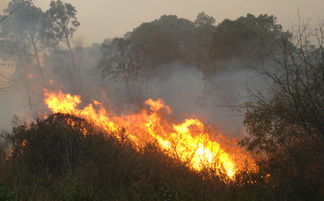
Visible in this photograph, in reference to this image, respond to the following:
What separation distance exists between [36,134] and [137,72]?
2662 cm

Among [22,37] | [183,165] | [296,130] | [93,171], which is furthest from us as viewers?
[22,37]

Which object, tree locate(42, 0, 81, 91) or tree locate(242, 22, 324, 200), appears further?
tree locate(42, 0, 81, 91)

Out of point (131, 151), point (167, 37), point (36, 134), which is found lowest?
point (131, 151)

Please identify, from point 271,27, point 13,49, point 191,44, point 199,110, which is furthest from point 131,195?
point 13,49

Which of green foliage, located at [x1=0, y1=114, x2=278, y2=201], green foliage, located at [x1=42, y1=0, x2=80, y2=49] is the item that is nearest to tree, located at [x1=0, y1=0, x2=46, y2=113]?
green foliage, located at [x1=42, y1=0, x2=80, y2=49]

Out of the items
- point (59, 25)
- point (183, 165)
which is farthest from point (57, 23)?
point (183, 165)

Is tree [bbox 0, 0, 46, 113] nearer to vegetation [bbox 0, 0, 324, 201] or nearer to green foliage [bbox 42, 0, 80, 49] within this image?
green foliage [bbox 42, 0, 80, 49]

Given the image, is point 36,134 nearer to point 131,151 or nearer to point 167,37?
point 131,151

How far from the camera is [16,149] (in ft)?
38.6

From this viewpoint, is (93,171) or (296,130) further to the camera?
(93,171)

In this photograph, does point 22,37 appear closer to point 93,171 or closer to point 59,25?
point 59,25

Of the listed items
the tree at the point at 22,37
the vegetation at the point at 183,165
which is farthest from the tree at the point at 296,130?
the tree at the point at 22,37

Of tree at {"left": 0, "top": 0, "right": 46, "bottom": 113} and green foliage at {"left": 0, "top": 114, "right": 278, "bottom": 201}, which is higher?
tree at {"left": 0, "top": 0, "right": 46, "bottom": 113}

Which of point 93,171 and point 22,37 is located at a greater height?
point 22,37
